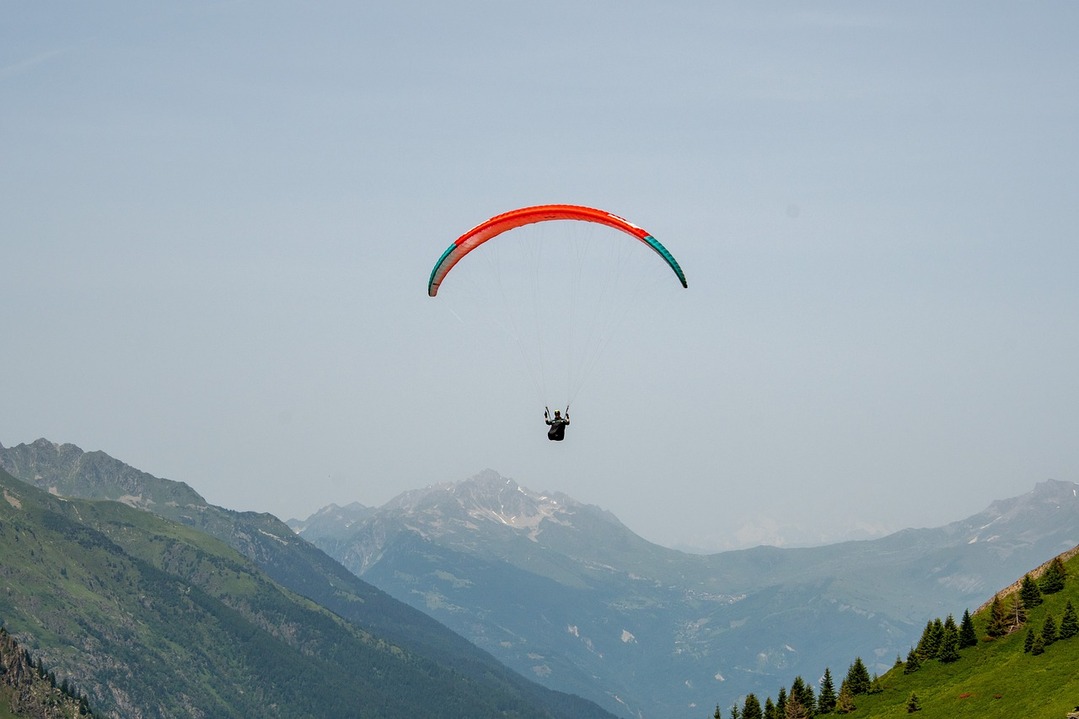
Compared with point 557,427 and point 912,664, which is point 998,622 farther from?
point 557,427

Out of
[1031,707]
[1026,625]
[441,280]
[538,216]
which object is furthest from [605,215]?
[1026,625]

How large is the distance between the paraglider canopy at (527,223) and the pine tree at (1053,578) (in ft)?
203

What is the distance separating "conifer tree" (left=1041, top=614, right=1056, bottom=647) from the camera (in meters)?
117

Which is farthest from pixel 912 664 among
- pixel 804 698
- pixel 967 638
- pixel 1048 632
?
pixel 1048 632

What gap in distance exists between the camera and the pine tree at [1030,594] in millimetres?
127500

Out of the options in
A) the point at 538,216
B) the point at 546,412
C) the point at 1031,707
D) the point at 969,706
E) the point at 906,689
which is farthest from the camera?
the point at 906,689

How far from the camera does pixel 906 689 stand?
12400cm

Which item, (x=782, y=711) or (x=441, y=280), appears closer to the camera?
(x=441, y=280)

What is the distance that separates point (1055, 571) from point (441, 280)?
241 feet

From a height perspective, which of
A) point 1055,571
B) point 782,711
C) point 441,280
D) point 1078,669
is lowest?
point 782,711

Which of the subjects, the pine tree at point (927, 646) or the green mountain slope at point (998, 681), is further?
the pine tree at point (927, 646)

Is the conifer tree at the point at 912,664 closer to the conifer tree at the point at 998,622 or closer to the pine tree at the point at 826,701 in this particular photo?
the conifer tree at the point at 998,622

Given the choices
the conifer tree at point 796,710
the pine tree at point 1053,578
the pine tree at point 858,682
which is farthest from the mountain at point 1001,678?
the conifer tree at point 796,710

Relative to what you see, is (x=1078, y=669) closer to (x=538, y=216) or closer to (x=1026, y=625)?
(x=1026, y=625)
